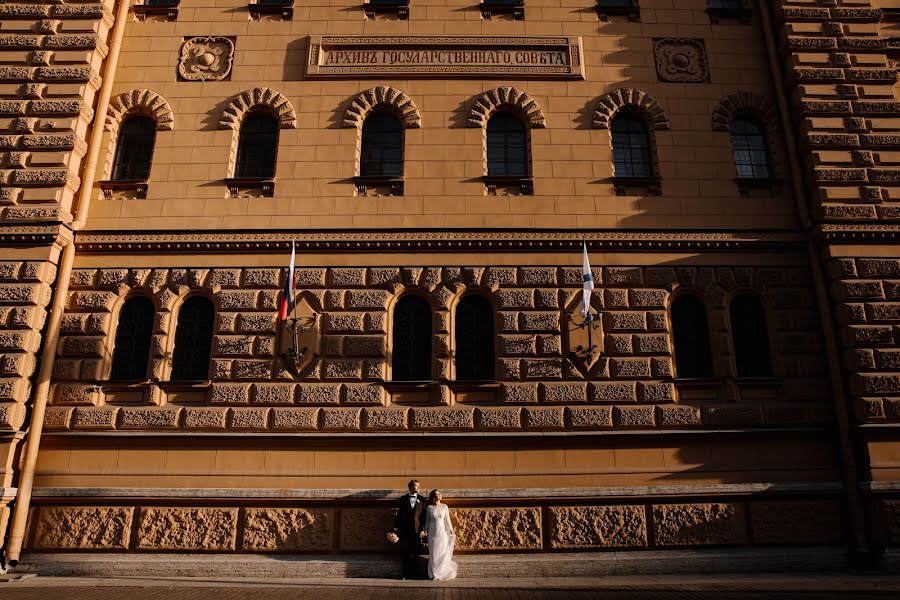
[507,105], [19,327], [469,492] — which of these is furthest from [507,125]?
[19,327]

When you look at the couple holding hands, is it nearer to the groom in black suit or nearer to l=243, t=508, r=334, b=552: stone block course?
the groom in black suit

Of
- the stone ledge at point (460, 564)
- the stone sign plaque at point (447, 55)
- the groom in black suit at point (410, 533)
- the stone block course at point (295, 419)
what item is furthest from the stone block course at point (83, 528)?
the stone sign plaque at point (447, 55)

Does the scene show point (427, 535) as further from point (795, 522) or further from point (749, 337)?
point (749, 337)

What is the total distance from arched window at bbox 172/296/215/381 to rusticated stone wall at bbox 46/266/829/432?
0.25 m

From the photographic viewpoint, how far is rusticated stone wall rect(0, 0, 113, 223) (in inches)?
484

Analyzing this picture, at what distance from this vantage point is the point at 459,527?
35.3 feet

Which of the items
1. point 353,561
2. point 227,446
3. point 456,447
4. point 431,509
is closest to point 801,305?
point 456,447

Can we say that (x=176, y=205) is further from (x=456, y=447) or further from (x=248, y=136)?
(x=456, y=447)

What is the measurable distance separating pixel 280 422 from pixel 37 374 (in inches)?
186

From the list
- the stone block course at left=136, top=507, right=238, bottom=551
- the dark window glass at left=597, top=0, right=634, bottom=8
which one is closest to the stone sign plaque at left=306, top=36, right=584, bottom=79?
the dark window glass at left=597, top=0, right=634, bottom=8

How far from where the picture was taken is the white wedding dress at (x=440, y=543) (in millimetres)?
10055

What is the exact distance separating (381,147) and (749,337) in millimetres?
8733

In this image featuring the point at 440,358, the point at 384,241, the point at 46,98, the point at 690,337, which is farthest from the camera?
the point at 46,98

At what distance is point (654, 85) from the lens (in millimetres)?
13656
